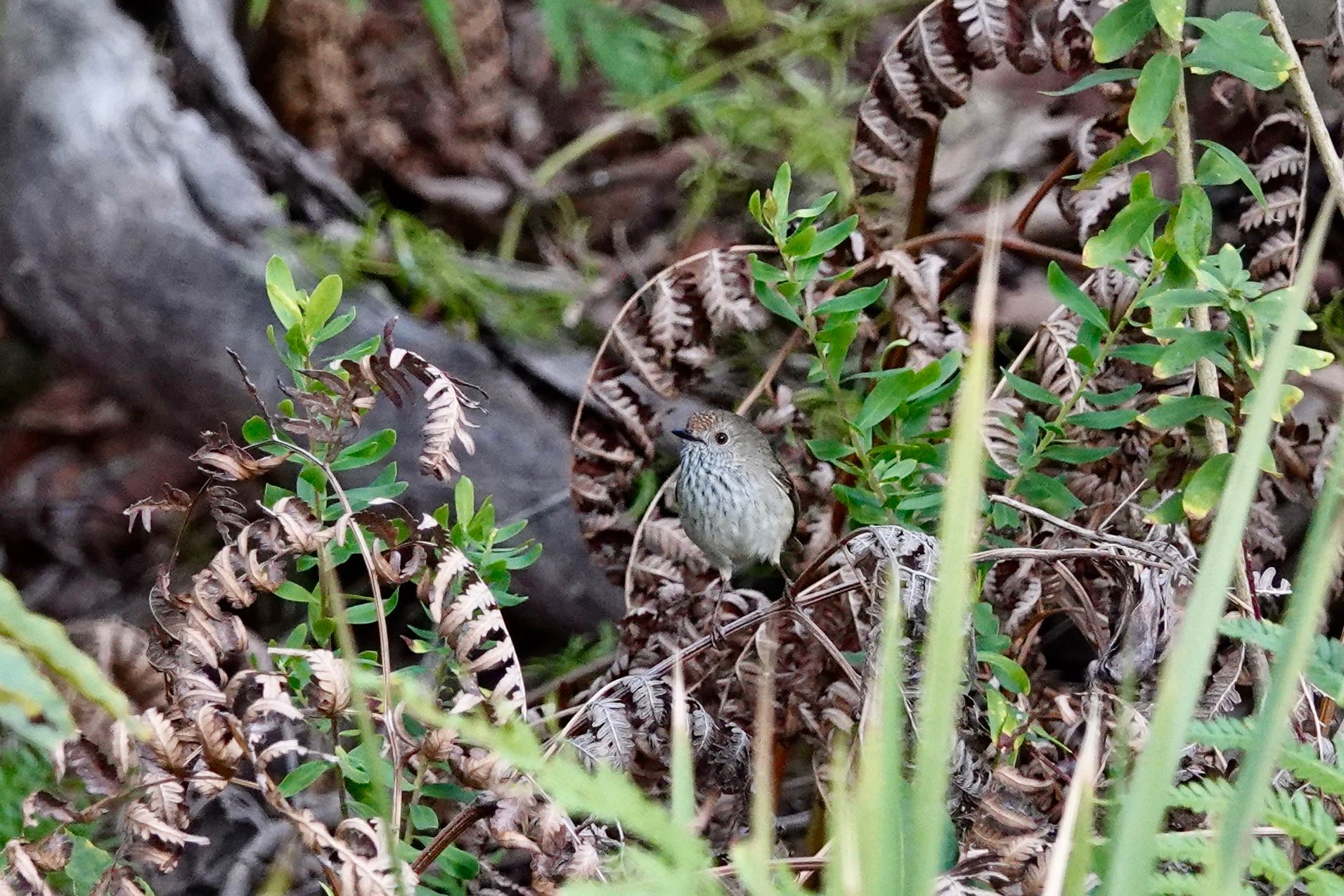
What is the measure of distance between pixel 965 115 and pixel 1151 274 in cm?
232

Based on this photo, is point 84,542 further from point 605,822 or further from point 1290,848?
point 1290,848

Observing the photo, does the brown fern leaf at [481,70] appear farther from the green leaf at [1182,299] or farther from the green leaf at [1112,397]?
the green leaf at [1182,299]

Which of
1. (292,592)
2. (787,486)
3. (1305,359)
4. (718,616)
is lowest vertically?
(787,486)

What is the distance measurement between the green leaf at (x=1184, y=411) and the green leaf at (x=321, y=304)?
1144 millimetres

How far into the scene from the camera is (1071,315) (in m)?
2.28

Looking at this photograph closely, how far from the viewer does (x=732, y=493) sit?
2807mm

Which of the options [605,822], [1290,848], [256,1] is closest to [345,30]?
[256,1]

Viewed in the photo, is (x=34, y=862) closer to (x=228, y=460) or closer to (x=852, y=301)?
(x=228, y=460)

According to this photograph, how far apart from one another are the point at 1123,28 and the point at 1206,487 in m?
0.70

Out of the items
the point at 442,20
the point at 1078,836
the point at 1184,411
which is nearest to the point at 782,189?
the point at 1184,411

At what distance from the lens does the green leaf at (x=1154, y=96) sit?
6.23ft

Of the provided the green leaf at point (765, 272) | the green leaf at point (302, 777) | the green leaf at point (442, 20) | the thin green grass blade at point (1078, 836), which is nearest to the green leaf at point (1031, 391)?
the green leaf at point (765, 272)

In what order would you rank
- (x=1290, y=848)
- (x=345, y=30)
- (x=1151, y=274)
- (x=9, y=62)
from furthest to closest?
(x=345, y=30)
(x=9, y=62)
(x=1151, y=274)
(x=1290, y=848)

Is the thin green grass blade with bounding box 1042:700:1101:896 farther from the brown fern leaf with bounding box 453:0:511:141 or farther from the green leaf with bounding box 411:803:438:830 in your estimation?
the brown fern leaf with bounding box 453:0:511:141
